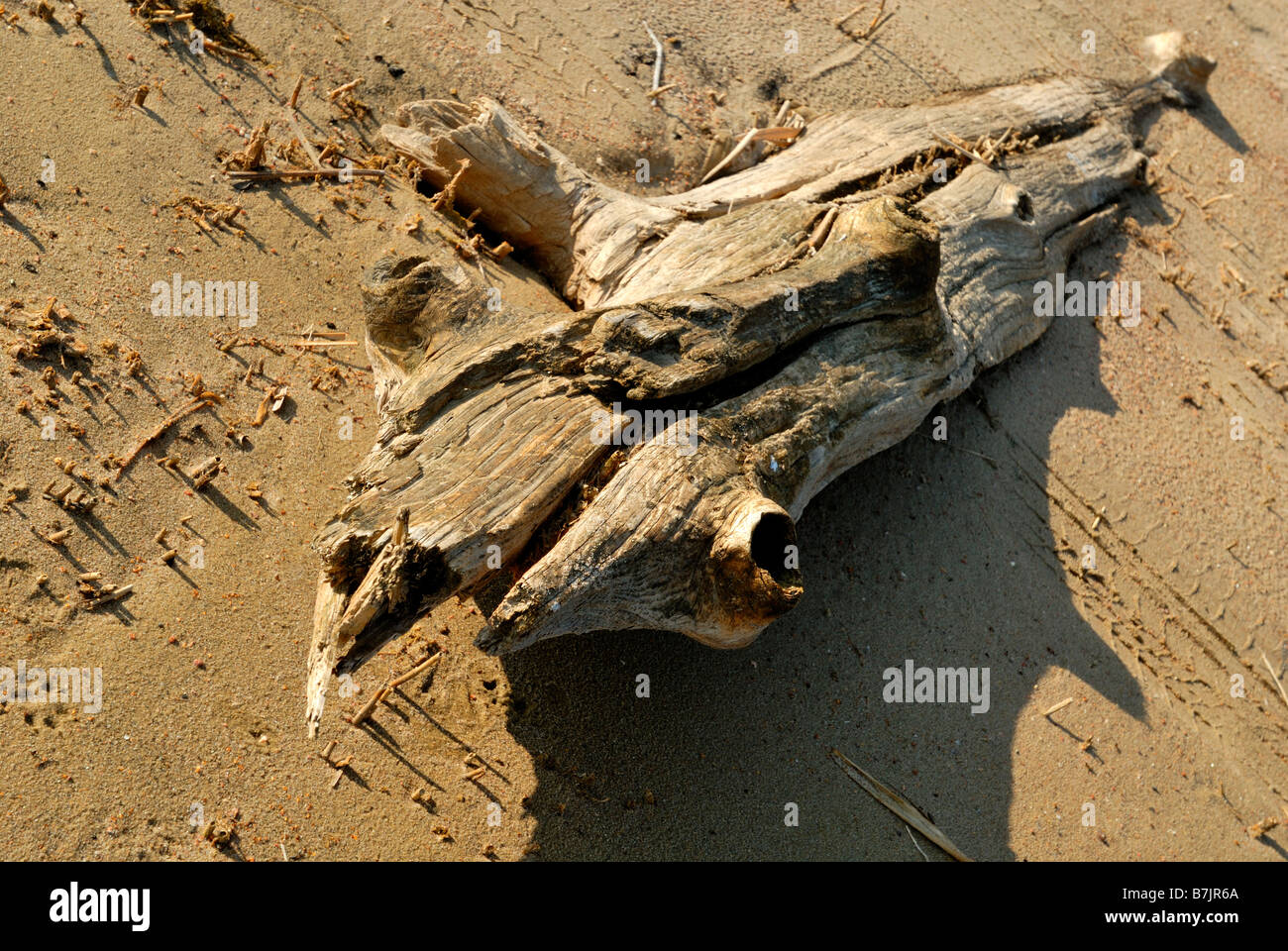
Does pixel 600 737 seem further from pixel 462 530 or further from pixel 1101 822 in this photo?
pixel 1101 822

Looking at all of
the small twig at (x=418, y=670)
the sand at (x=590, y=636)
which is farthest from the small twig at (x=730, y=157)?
the small twig at (x=418, y=670)

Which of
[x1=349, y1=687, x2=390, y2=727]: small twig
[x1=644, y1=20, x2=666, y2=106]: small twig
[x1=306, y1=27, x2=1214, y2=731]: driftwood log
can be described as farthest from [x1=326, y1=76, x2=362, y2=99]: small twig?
[x1=349, y1=687, x2=390, y2=727]: small twig

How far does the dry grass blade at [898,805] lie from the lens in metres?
4.32

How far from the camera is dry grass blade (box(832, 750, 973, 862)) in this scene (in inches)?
170

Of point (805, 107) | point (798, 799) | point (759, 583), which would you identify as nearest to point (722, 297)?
point (759, 583)

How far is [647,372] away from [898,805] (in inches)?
85.5

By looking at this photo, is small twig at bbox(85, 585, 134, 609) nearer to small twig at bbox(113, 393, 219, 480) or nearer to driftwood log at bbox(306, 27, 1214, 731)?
small twig at bbox(113, 393, 219, 480)

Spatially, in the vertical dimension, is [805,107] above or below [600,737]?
above

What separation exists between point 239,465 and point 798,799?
8.97 feet

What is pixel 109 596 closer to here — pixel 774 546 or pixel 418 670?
pixel 418 670

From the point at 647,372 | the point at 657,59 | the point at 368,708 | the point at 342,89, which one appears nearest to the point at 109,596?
the point at 368,708

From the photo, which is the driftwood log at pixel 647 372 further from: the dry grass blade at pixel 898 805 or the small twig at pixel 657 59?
the small twig at pixel 657 59

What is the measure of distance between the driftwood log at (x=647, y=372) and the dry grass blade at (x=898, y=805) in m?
0.96

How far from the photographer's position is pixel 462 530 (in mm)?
3473
